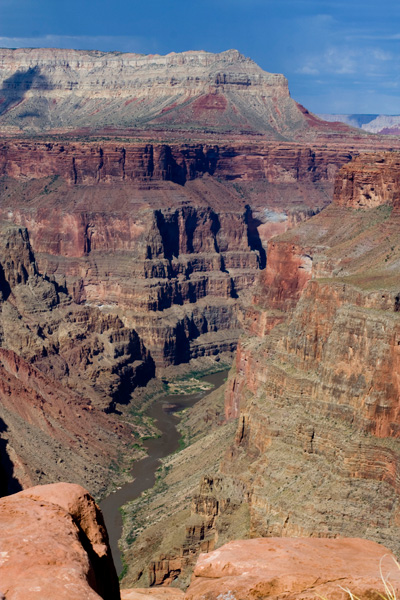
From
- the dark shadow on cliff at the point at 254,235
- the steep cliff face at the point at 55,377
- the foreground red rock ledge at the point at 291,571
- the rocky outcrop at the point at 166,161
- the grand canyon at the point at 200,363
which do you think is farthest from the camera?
the dark shadow on cliff at the point at 254,235

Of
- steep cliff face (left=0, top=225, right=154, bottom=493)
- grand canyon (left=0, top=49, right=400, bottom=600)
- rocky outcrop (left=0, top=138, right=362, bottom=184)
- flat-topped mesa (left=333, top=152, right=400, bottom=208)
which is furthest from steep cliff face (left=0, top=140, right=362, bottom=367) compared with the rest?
flat-topped mesa (left=333, top=152, right=400, bottom=208)

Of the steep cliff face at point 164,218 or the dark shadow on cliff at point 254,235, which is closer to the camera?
the steep cliff face at point 164,218

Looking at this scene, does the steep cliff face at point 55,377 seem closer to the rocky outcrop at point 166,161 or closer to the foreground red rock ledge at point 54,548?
the rocky outcrop at point 166,161

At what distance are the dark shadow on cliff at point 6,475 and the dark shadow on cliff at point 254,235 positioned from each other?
101 meters

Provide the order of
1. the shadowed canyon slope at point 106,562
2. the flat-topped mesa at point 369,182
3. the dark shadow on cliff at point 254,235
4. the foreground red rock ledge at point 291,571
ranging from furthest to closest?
the dark shadow on cliff at point 254,235
the flat-topped mesa at point 369,182
the foreground red rock ledge at point 291,571
the shadowed canyon slope at point 106,562

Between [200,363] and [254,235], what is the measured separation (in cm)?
4743

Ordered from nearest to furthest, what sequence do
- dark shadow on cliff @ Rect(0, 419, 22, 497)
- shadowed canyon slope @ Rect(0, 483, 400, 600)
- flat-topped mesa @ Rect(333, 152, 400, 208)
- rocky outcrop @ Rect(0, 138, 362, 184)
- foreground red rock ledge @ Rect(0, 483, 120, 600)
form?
foreground red rock ledge @ Rect(0, 483, 120, 600) → shadowed canyon slope @ Rect(0, 483, 400, 600) → dark shadow on cliff @ Rect(0, 419, 22, 497) → flat-topped mesa @ Rect(333, 152, 400, 208) → rocky outcrop @ Rect(0, 138, 362, 184)

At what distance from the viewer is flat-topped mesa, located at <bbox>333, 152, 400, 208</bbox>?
101 meters

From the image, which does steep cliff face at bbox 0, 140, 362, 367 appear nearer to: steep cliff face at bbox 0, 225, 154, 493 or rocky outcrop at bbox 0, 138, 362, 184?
rocky outcrop at bbox 0, 138, 362, 184

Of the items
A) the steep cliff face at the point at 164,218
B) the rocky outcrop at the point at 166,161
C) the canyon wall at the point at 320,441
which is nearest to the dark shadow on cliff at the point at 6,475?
the canyon wall at the point at 320,441

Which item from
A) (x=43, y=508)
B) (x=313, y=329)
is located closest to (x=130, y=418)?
(x=313, y=329)

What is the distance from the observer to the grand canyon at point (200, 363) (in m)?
22.9

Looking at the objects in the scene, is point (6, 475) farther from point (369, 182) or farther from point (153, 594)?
point (369, 182)

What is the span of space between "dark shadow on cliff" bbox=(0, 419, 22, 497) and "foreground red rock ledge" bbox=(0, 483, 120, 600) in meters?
44.0
